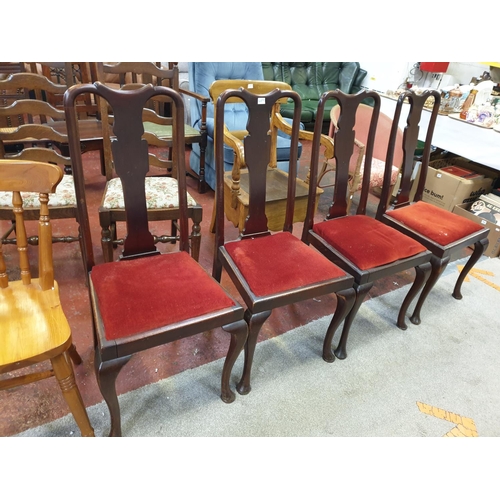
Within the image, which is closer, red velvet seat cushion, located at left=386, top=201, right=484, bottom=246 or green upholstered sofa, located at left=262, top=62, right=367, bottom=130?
red velvet seat cushion, located at left=386, top=201, right=484, bottom=246

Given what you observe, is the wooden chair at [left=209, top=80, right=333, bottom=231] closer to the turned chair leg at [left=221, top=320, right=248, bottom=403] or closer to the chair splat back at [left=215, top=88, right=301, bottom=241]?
the chair splat back at [left=215, top=88, right=301, bottom=241]

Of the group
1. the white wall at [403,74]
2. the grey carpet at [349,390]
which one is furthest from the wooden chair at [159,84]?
the white wall at [403,74]

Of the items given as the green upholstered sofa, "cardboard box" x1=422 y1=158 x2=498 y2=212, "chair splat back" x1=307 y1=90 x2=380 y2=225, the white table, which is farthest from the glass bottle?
the green upholstered sofa

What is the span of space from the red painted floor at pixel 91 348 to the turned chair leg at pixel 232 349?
225 mm

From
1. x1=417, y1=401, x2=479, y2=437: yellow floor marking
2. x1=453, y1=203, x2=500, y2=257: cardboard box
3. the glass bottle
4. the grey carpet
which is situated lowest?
x1=417, y1=401, x2=479, y2=437: yellow floor marking

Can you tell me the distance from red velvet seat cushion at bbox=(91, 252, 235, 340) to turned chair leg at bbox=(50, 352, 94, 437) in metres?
0.18

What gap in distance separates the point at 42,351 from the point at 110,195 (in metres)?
0.96

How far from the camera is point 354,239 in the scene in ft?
5.61

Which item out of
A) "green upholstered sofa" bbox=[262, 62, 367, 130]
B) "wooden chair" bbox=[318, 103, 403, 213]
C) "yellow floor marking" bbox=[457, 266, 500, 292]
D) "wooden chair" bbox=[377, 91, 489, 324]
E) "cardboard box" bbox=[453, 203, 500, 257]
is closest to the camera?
"wooden chair" bbox=[377, 91, 489, 324]

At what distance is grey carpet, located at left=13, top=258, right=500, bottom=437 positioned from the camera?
140 centimetres

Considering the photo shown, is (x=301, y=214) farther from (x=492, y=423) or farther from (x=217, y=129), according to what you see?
(x=492, y=423)

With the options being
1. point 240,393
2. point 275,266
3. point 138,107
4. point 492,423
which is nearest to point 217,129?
point 138,107

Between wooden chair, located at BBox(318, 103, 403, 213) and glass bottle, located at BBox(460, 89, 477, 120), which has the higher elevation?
glass bottle, located at BBox(460, 89, 477, 120)

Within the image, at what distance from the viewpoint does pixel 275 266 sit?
1.47 m
